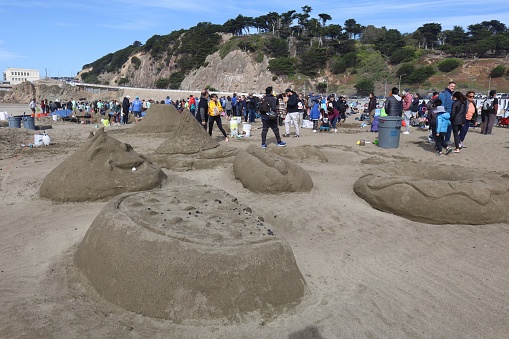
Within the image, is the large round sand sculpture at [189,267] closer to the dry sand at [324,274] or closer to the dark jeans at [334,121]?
the dry sand at [324,274]

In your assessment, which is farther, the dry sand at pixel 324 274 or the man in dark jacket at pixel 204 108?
the man in dark jacket at pixel 204 108

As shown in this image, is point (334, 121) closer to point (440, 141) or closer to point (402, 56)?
point (440, 141)

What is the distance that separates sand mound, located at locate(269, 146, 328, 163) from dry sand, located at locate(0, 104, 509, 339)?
5.88ft

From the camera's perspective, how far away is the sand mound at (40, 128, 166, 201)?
20.5ft

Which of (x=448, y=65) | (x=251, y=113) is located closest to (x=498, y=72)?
(x=448, y=65)

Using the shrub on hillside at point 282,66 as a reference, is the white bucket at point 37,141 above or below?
below

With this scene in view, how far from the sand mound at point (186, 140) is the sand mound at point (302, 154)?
1877 millimetres

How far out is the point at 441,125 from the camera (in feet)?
32.9

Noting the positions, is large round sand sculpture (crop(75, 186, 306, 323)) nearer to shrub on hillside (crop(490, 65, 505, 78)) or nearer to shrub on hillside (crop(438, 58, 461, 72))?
shrub on hillside (crop(490, 65, 505, 78))

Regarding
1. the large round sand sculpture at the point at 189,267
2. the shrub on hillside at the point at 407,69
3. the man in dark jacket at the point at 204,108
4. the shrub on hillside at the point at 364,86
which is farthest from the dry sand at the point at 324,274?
the shrub on hillside at the point at 407,69

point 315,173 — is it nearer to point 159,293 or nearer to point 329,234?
point 329,234

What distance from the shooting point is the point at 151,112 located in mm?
15367

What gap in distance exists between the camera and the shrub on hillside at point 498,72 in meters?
54.4

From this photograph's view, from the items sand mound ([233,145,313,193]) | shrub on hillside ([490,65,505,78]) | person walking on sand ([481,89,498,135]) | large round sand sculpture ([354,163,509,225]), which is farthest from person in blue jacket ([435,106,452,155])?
shrub on hillside ([490,65,505,78])
